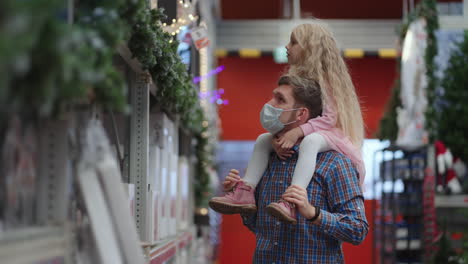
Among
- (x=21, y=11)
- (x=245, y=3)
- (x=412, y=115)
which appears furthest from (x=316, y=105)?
(x=245, y=3)

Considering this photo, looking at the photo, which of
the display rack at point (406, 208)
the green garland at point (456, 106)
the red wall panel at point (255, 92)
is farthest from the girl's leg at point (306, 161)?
the red wall panel at point (255, 92)

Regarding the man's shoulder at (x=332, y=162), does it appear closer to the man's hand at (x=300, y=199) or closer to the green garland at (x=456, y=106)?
the man's hand at (x=300, y=199)

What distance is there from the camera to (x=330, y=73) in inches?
88.5

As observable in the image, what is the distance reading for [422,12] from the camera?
700cm

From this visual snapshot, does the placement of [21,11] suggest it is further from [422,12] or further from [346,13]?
[346,13]

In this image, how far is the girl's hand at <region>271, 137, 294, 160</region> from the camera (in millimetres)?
2191

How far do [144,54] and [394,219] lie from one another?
541 centimetres

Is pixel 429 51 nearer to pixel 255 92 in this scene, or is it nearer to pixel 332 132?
pixel 255 92

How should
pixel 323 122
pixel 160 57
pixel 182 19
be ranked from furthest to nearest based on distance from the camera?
1. pixel 182 19
2. pixel 160 57
3. pixel 323 122

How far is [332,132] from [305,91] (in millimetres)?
168

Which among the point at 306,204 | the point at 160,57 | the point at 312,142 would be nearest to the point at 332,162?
the point at 312,142

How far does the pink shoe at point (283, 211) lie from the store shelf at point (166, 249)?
1.05 m

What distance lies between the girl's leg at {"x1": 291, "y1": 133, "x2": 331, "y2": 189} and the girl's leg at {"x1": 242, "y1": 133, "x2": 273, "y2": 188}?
209mm

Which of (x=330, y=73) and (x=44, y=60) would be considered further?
(x=330, y=73)
